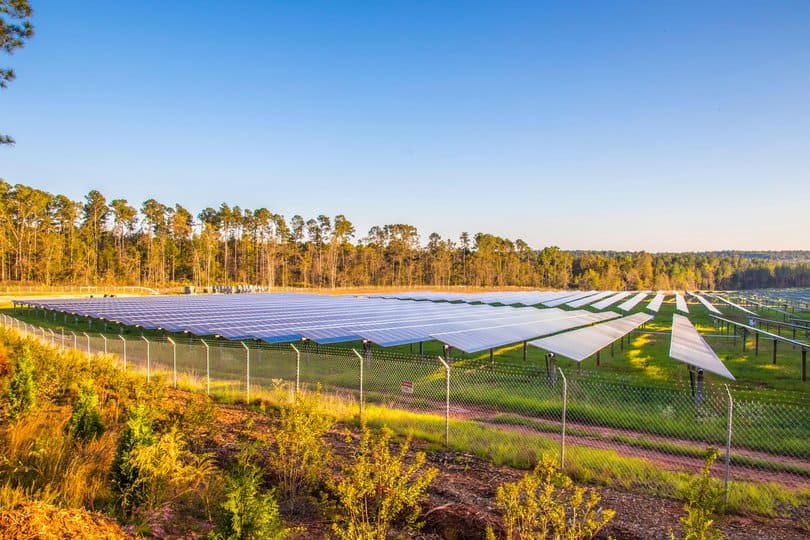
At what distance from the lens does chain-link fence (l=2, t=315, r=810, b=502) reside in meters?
8.92

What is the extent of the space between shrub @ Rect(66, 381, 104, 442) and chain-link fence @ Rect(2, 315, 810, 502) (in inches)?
133

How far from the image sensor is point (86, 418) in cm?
757

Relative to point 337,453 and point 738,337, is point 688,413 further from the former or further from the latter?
point 738,337

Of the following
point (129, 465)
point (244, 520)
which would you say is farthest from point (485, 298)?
point (244, 520)

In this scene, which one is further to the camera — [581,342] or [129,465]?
[581,342]

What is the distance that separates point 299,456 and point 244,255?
10090 centimetres

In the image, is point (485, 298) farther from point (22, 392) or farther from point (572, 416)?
point (22, 392)

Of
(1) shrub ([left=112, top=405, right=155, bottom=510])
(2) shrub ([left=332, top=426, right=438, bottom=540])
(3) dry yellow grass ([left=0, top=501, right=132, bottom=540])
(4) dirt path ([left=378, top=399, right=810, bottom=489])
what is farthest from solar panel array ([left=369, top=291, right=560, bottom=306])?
(3) dry yellow grass ([left=0, top=501, right=132, bottom=540])

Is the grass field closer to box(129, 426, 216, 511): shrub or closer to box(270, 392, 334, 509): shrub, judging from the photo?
box(270, 392, 334, 509): shrub

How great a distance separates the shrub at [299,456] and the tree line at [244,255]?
199 ft

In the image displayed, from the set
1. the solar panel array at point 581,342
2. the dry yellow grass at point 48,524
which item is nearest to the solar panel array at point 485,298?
the solar panel array at point 581,342

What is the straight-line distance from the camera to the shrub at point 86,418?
7.50 metres

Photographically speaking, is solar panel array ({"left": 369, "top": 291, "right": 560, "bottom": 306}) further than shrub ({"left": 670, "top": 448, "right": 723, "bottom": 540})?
Yes

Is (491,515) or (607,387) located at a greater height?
(491,515)
